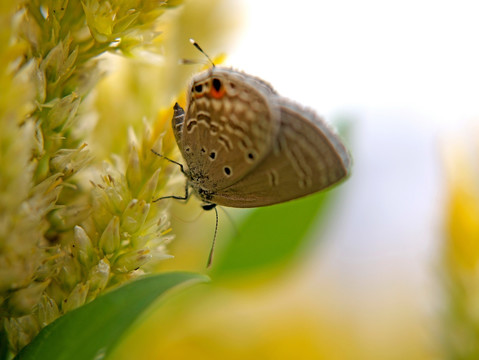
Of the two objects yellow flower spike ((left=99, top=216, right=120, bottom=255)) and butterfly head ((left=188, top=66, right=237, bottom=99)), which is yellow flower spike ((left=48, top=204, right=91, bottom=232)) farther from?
butterfly head ((left=188, top=66, right=237, bottom=99))

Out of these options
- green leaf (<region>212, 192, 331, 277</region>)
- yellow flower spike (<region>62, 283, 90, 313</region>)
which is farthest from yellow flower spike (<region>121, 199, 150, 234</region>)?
green leaf (<region>212, 192, 331, 277</region>)

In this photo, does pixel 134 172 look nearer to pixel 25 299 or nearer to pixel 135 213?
pixel 135 213

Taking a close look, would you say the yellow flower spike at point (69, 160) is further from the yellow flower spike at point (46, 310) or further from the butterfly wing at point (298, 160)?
the butterfly wing at point (298, 160)

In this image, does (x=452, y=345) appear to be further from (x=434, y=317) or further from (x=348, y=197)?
(x=348, y=197)

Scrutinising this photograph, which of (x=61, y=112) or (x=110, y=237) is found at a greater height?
(x=61, y=112)

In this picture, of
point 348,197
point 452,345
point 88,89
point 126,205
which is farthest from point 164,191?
point 348,197

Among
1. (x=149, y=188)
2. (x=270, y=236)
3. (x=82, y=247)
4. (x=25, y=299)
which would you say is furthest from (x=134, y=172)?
(x=270, y=236)
